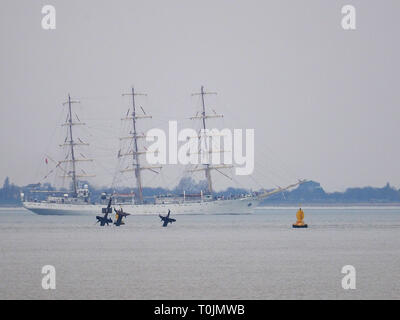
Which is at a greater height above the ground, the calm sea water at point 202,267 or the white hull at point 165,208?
the white hull at point 165,208

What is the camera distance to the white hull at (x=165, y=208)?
170 m

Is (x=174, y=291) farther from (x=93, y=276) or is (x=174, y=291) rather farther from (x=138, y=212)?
(x=138, y=212)

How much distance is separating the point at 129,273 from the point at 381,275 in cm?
1373

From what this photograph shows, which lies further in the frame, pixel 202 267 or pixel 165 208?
pixel 165 208

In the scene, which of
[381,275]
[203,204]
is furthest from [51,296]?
[203,204]

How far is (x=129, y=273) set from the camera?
4878 centimetres

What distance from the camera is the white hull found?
17038cm

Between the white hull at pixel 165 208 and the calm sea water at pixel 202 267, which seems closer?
the calm sea water at pixel 202 267

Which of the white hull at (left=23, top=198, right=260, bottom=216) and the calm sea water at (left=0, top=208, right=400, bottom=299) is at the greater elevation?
the white hull at (left=23, top=198, right=260, bottom=216)

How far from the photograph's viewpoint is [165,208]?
175 metres
